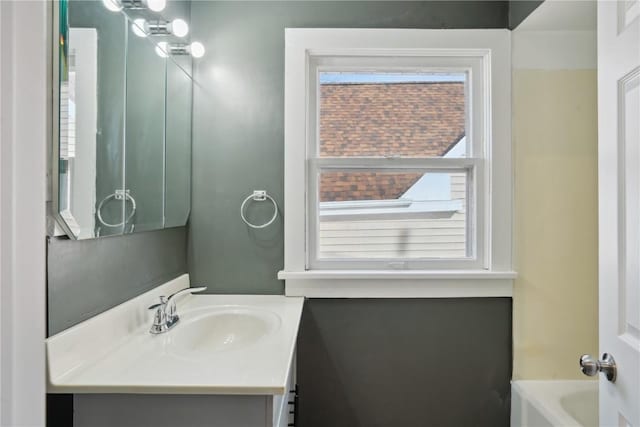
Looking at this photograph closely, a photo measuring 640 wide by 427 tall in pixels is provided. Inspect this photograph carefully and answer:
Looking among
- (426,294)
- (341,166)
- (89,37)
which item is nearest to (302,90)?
(341,166)

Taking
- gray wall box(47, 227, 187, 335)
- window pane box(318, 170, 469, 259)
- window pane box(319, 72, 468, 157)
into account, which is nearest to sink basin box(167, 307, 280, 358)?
gray wall box(47, 227, 187, 335)

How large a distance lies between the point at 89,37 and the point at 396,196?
4.42 feet

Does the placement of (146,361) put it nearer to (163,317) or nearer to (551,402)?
(163,317)

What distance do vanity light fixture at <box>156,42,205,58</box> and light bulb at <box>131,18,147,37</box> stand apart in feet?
0.40

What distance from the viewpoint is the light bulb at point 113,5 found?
3.55 feet

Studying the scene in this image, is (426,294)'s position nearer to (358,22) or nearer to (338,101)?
(338,101)

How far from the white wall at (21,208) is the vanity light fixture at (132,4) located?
0.80 metres

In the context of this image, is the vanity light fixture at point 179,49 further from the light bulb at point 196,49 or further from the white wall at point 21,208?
the white wall at point 21,208

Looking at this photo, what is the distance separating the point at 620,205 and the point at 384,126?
1.05 meters

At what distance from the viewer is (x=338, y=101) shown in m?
1.80

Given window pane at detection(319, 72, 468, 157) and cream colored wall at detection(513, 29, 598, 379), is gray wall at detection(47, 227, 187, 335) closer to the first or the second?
window pane at detection(319, 72, 468, 157)

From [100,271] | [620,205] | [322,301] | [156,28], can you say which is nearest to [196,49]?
[156,28]

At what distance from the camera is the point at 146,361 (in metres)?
0.99

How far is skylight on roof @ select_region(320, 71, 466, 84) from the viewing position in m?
1.80
